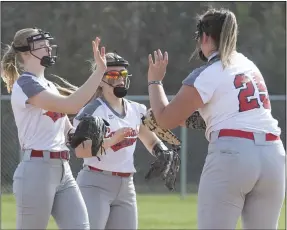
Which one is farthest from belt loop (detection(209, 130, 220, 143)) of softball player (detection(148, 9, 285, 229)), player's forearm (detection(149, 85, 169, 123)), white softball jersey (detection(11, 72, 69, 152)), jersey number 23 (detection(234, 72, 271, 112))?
white softball jersey (detection(11, 72, 69, 152))

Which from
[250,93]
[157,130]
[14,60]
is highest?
[14,60]

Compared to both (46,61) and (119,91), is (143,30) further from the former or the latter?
(46,61)

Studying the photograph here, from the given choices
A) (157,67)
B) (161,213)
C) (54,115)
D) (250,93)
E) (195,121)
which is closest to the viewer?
(250,93)

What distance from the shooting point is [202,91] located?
15.3 feet

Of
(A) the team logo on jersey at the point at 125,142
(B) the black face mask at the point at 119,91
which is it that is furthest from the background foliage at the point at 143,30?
(A) the team logo on jersey at the point at 125,142

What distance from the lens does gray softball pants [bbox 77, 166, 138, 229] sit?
627cm

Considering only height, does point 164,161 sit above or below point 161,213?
above

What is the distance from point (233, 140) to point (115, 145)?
1817 mm

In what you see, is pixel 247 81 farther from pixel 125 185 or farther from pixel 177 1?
pixel 177 1

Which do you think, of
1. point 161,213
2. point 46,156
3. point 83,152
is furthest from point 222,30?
point 161,213

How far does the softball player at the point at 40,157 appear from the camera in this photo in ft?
19.0

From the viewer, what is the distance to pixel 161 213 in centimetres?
1314

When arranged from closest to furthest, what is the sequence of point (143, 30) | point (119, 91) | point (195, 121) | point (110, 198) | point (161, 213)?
point (195, 121), point (110, 198), point (119, 91), point (161, 213), point (143, 30)

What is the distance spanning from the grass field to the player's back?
6.36 metres
